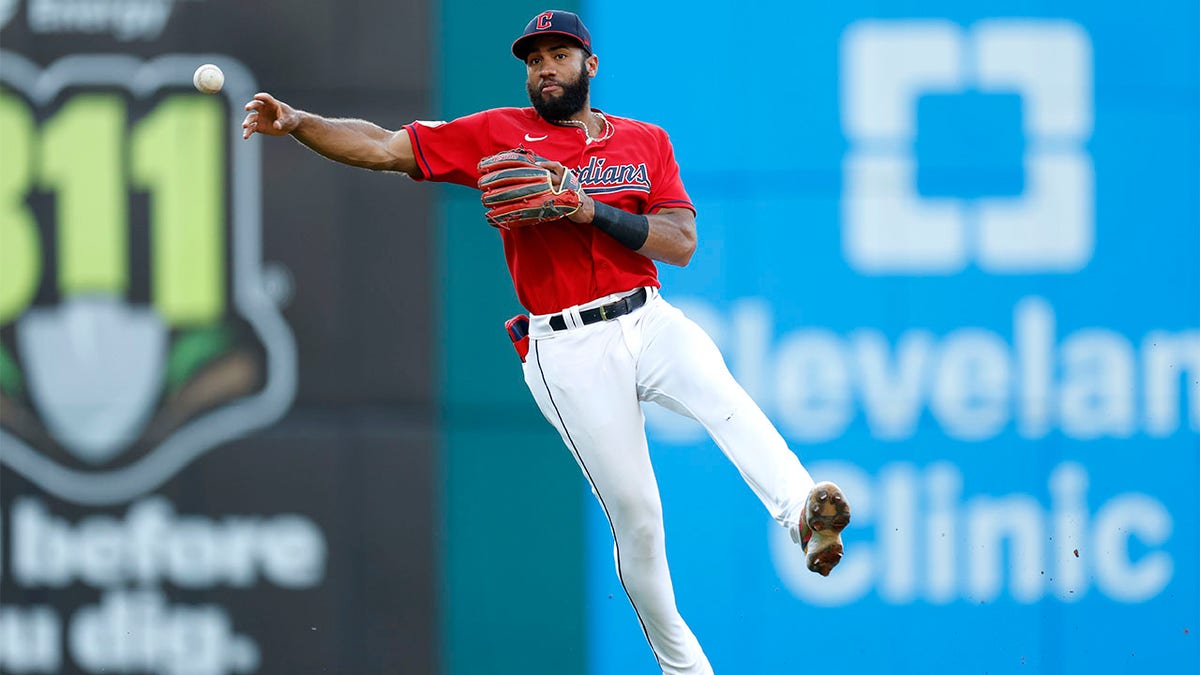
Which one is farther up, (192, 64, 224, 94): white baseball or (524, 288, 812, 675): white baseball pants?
(192, 64, 224, 94): white baseball

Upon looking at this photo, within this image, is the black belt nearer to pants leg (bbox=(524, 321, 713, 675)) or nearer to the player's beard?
pants leg (bbox=(524, 321, 713, 675))

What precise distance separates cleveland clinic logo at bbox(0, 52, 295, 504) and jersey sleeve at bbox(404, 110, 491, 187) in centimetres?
132

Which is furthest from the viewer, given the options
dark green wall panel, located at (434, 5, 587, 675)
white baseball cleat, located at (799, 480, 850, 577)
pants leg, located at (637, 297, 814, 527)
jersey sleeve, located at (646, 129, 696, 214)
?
dark green wall panel, located at (434, 5, 587, 675)

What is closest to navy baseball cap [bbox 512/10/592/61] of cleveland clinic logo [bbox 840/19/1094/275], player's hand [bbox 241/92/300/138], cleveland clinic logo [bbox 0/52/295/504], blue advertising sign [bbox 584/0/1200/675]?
player's hand [bbox 241/92/300/138]

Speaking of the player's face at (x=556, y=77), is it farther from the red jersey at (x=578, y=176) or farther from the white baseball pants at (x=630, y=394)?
the white baseball pants at (x=630, y=394)

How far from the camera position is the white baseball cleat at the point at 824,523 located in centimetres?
362

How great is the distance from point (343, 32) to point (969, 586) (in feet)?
9.47

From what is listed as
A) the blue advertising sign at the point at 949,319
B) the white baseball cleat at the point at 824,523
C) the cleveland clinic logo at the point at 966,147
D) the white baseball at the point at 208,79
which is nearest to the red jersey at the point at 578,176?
the white baseball at the point at 208,79

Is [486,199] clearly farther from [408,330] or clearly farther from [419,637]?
[419,637]

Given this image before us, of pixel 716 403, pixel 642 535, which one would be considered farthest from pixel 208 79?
pixel 642 535

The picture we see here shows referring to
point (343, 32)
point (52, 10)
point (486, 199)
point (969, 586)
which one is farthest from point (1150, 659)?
point (52, 10)

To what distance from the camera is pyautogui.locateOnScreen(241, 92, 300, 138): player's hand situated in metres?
3.89

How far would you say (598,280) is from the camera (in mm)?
4098

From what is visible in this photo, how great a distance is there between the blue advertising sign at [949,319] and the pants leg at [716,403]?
130 cm
